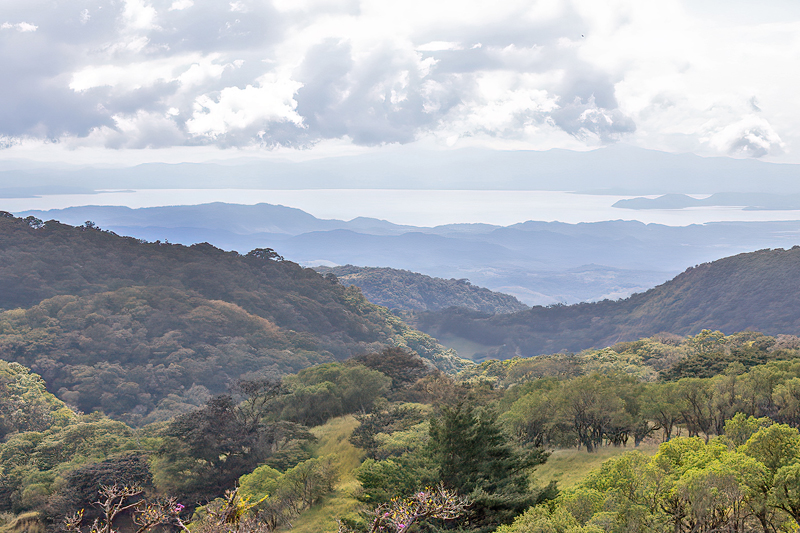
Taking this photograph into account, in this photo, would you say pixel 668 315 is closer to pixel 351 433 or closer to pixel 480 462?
pixel 351 433

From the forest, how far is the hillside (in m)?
0.41

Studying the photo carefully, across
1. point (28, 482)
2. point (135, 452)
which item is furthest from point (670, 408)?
point (28, 482)

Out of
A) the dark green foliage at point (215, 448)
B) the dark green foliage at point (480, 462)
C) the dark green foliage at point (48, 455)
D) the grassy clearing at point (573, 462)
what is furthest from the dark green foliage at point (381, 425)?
the dark green foliage at point (48, 455)

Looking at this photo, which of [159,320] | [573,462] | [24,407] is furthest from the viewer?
[159,320]

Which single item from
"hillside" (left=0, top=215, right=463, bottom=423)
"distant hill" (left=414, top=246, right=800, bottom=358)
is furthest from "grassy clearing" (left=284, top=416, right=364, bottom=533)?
"distant hill" (left=414, top=246, right=800, bottom=358)

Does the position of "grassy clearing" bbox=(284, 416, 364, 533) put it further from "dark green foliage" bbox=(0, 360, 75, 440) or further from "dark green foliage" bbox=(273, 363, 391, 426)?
"dark green foliage" bbox=(0, 360, 75, 440)

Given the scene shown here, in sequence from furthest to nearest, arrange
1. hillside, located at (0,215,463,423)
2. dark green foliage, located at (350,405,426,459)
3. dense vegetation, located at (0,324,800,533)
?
hillside, located at (0,215,463,423)
dark green foliage, located at (350,405,426,459)
dense vegetation, located at (0,324,800,533)

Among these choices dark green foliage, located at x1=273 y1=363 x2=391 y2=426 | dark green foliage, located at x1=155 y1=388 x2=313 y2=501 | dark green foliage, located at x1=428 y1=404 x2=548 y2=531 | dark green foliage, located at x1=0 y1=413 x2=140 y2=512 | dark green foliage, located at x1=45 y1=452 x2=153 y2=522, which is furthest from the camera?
dark green foliage, located at x1=273 y1=363 x2=391 y2=426

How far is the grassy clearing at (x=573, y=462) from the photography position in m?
26.7

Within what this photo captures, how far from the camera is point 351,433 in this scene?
34.8 meters

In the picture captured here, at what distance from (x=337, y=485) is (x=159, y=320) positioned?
217 feet

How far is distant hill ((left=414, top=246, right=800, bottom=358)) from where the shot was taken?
12319 centimetres

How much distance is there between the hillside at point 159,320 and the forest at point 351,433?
41 cm

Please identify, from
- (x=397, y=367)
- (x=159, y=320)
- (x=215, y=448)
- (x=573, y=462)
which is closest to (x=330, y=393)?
(x=397, y=367)
